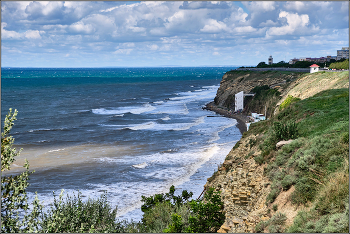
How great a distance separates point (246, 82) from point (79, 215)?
251 ft

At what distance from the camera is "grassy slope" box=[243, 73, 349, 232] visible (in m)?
9.77

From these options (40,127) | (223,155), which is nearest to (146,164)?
(223,155)

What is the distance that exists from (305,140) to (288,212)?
541cm

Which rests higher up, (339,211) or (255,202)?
(339,211)

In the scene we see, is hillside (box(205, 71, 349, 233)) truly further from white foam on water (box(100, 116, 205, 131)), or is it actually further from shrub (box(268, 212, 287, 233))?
white foam on water (box(100, 116, 205, 131))

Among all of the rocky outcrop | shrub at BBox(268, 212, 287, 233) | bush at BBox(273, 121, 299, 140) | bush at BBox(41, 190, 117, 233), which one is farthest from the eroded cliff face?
bush at BBox(41, 190, 117, 233)

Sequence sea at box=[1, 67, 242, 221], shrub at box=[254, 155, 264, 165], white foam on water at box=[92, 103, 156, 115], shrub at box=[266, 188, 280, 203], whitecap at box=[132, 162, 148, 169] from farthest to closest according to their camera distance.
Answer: white foam on water at box=[92, 103, 156, 115], whitecap at box=[132, 162, 148, 169], sea at box=[1, 67, 242, 221], shrub at box=[254, 155, 264, 165], shrub at box=[266, 188, 280, 203]

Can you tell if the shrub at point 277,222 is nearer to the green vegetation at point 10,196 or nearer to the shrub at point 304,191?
the shrub at point 304,191

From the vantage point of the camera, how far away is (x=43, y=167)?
104 ft

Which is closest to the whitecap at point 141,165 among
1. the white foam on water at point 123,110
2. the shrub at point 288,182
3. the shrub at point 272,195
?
the shrub at point 272,195

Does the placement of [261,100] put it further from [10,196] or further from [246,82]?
[10,196]

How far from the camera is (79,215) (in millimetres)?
11367

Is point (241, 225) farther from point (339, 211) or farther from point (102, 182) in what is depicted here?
point (102, 182)

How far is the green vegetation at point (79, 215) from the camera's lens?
889 cm
